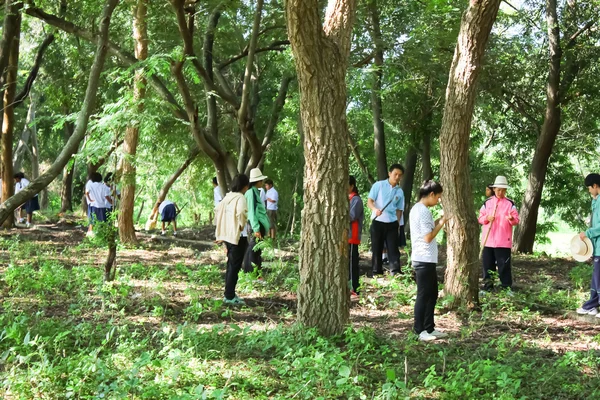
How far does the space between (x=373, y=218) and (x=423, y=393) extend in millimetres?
6003

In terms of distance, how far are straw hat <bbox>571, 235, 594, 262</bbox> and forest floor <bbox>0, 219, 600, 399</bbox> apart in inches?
31.6

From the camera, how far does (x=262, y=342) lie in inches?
272

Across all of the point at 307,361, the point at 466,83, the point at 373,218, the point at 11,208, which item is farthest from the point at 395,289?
the point at 11,208

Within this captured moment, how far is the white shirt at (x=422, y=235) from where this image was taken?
7.72 m

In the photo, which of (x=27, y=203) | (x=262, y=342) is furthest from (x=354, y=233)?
(x=27, y=203)

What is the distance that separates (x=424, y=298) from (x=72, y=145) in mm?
4779

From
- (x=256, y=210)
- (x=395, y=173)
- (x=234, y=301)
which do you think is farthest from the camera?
(x=395, y=173)

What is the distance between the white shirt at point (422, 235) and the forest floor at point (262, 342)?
0.95 m

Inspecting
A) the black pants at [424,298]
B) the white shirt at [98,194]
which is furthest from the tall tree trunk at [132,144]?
the black pants at [424,298]

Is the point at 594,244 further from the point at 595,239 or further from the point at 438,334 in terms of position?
the point at 438,334

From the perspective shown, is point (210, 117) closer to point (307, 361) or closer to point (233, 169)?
point (233, 169)

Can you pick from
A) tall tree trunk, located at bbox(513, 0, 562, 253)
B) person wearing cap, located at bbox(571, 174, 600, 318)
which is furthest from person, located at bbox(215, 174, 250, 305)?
tall tree trunk, located at bbox(513, 0, 562, 253)

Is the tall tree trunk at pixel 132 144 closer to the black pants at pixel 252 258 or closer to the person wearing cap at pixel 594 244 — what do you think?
the black pants at pixel 252 258

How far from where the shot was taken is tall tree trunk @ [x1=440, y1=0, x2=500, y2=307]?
347 inches
